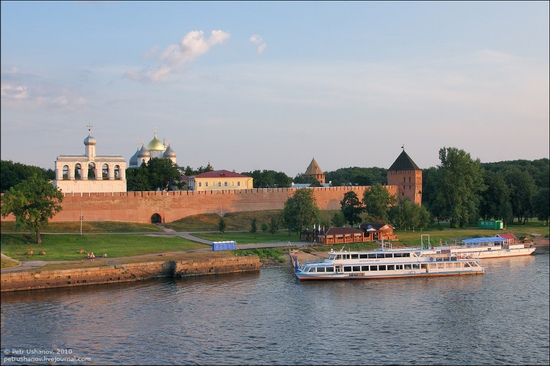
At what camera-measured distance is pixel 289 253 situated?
131ft

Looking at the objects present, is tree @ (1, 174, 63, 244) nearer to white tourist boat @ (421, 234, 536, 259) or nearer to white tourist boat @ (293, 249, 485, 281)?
white tourist boat @ (293, 249, 485, 281)

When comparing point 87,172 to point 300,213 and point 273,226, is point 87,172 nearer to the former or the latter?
point 273,226

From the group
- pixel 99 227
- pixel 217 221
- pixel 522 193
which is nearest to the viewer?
pixel 99 227

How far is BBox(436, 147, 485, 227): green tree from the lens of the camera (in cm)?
5412

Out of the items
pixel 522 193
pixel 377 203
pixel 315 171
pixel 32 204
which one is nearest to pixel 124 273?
pixel 32 204

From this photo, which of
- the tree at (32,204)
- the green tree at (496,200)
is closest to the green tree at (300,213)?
the tree at (32,204)

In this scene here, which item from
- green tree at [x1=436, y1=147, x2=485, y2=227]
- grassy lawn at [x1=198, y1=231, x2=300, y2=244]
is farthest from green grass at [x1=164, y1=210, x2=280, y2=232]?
green tree at [x1=436, y1=147, x2=485, y2=227]

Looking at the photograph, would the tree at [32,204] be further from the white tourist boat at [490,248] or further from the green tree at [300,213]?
the white tourist boat at [490,248]

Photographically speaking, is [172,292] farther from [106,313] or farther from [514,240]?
[514,240]

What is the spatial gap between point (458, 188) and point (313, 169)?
41.3 m

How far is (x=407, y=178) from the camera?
218 feet

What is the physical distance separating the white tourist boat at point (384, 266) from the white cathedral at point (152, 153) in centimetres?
4508

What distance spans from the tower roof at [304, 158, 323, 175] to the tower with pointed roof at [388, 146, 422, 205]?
2625cm

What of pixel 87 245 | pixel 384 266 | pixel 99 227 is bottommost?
pixel 384 266
